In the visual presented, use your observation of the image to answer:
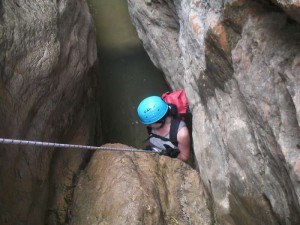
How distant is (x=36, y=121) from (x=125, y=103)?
136 inches

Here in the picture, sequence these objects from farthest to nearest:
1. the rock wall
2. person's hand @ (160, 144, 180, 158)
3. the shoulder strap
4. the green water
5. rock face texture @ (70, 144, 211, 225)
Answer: the green water, the shoulder strap, person's hand @ (160, 144, 180, 158), rock face texture @ (70, 144, 211, 225), the rock wall

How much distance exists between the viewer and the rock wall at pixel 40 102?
10.9ft

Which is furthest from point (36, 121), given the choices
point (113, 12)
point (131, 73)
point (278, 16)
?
point (113, 12)

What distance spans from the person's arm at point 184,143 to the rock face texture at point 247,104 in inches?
36.9

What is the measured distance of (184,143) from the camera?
17.1 ft

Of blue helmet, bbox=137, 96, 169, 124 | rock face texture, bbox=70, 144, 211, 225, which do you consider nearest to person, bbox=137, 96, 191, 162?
blue helmet, bbox=137, 96, 169, 124

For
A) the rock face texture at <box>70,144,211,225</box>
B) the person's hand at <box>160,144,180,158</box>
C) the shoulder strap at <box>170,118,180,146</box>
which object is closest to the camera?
the rock face texture at <box>70,144,211,225</box>

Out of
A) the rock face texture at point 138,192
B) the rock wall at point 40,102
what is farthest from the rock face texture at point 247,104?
the rock wall at point 40,102

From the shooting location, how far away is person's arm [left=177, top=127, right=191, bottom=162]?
17.0 feet

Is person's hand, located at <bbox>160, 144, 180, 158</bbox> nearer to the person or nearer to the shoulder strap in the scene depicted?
the person

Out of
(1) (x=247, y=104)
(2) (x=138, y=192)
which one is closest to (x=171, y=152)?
(2) (x=138, y=192)

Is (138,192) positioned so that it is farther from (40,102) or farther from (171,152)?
(40,102)

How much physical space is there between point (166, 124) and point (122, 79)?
2.51 metres

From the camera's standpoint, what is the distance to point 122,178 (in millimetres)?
4203
